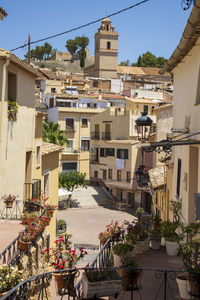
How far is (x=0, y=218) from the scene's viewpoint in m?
13.9

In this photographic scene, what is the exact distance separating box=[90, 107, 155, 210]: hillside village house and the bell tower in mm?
57328

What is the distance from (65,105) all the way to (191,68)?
4807cm

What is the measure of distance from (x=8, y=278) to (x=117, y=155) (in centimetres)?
4131

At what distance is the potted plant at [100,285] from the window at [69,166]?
165 ft

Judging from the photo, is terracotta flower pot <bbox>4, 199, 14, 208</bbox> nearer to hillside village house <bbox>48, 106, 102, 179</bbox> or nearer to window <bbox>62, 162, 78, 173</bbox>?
hillside village house <bbox>48, 106, 102, 179</bbox>

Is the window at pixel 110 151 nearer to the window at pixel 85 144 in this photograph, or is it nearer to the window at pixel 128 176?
the window at pixel 128 176

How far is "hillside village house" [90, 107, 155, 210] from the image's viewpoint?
4622cm

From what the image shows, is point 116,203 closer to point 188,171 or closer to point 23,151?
point 23,151

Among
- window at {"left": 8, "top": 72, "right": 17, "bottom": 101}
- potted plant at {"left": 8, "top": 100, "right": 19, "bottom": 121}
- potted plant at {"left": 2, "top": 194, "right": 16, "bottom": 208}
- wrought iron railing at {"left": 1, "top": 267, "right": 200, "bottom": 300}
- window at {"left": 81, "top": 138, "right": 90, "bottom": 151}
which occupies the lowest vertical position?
wrought iron railing at {"left": 1, "top": 267, "right": 200, "bottom": 300}

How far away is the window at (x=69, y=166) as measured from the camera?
5653cm

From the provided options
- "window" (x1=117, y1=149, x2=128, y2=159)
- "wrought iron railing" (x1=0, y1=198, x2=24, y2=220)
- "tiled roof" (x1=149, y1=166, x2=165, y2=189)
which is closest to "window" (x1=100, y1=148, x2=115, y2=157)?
"window" (x1=117, y1=149, x2=128, y2=159)

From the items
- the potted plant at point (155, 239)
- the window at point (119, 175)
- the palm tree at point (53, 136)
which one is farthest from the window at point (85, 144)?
the potted plant at point (155, 239)

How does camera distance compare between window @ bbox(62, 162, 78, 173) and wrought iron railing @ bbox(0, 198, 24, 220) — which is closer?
wrought iron railing @ bbox(0, 198, 24, 220)

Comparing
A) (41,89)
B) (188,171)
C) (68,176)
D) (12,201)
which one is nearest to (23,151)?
(12,201)
